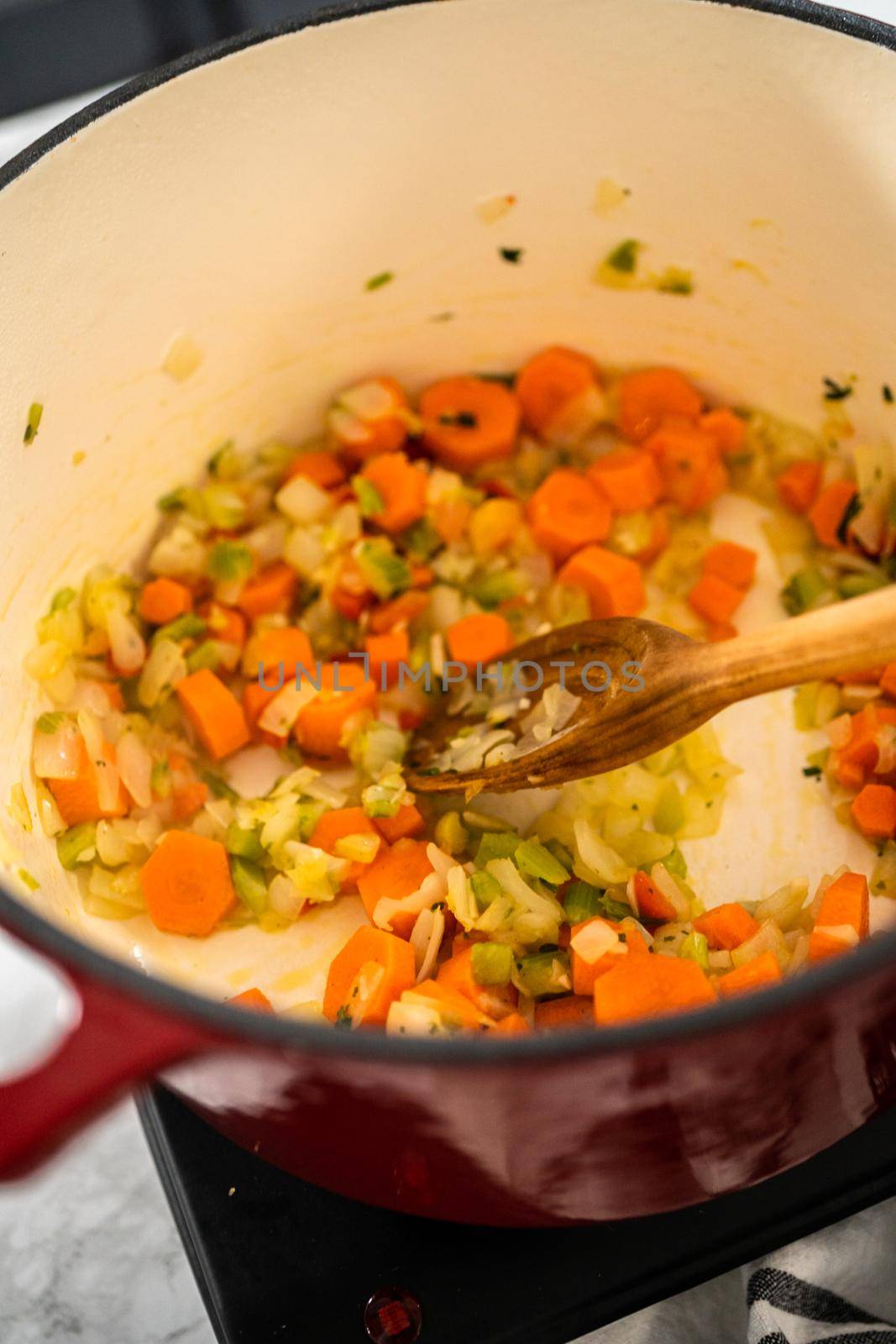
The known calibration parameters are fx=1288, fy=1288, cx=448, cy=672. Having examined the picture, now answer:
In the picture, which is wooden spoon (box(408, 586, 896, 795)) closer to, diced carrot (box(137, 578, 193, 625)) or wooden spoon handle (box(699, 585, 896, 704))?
wooden spoon handle (box(699, 585, 896, 704))

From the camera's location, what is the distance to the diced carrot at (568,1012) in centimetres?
131

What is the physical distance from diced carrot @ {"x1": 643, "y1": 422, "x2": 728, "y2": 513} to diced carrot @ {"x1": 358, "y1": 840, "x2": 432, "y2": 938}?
2.10 feet

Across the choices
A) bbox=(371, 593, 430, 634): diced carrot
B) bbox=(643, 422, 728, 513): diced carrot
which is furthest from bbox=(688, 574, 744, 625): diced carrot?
bbox=(371, 593, 430, 634): diced carrot

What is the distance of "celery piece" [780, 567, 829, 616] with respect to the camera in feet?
5.59

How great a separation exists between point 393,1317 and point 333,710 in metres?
0.70

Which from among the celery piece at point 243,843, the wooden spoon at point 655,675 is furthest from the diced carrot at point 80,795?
the wooden spoon at point 655,675

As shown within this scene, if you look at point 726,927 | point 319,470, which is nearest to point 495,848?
point 726,927

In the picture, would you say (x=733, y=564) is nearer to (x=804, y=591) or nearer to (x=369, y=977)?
(x=804, y=591)

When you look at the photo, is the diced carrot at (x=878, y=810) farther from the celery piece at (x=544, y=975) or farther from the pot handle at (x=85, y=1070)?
the pot handle at (x=85, y=1070)

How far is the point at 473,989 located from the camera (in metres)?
1.31

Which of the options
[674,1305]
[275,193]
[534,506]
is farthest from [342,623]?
[674,1305]

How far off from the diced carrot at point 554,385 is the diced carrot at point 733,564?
0.95ft

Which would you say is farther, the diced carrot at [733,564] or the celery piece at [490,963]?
the diced carrot at [733,564]

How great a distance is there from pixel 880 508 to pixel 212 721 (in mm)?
911
